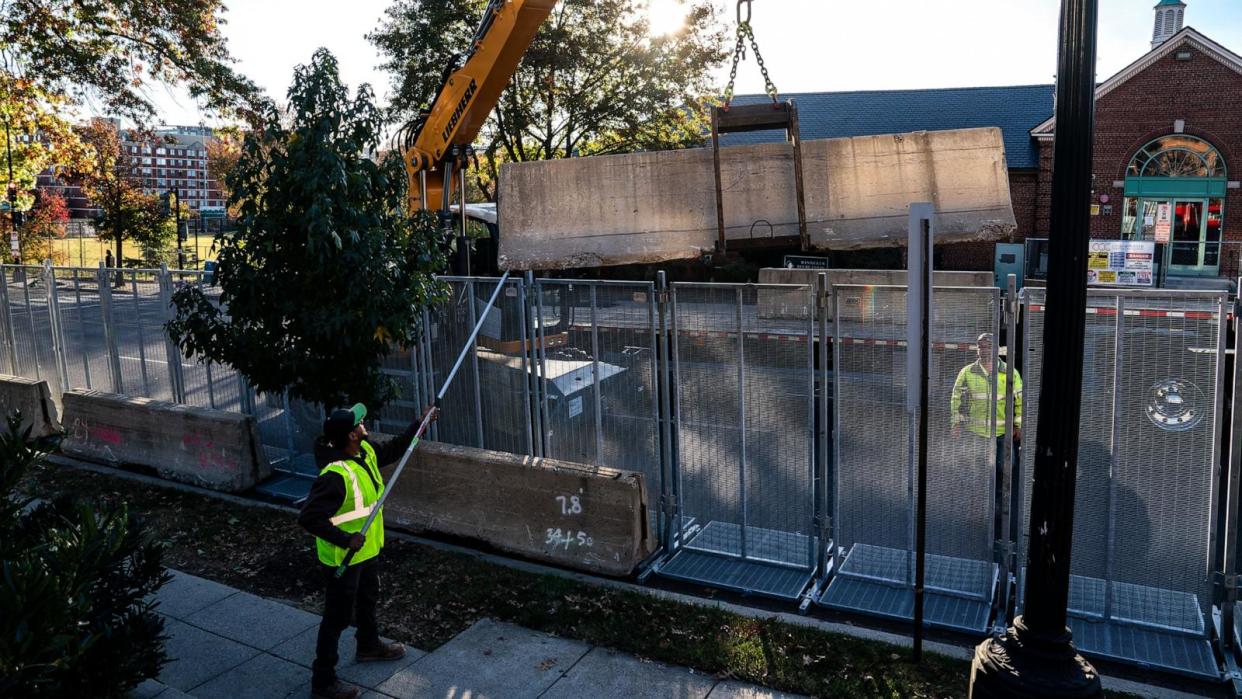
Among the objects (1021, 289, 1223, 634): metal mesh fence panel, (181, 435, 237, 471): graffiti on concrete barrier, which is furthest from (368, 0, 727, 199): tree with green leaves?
(1021, 289, 1223, 634): metal mesh fence panel

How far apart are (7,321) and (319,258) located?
9.78 metres

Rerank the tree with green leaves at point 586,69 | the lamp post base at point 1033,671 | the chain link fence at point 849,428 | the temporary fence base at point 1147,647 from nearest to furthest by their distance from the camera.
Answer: the lamp post base at point 1033,671
the temporary fence base at point 1147,647
the chain link fence at point 849,428
the tree with green leaves at point 586,69

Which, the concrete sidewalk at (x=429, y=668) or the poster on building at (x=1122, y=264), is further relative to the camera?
the poster on building at (x=1122, y=264)

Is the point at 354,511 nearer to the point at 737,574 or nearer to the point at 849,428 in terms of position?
the point at 737,574

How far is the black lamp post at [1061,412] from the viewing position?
13.7ft

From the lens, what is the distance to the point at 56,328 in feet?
43.8

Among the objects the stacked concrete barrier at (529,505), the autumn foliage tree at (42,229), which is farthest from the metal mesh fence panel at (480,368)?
the autumn foliage tree at (42,229)

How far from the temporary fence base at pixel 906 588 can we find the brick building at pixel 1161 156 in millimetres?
27622

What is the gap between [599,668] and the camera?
604 centimetres

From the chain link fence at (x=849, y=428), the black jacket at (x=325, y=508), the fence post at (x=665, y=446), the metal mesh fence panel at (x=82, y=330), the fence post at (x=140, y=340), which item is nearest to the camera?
the black jacket at (x=325, y=508)

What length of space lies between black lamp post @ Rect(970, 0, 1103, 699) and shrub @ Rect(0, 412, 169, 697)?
4207 mm

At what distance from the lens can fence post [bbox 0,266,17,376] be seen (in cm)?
1389

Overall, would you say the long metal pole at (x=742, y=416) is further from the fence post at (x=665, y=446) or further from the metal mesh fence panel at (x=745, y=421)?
the fence post at (x=665, y=446)

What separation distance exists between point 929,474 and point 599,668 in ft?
9.63
